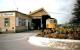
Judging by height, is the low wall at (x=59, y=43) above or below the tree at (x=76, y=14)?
below

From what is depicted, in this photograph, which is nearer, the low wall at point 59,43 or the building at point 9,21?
the low wall at point 59,43

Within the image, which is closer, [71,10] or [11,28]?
[71,10]

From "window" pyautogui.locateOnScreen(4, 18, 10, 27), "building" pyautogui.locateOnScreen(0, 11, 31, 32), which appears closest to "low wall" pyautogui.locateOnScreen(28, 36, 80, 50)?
"building" pyautogui.locateOnScreen(0, 11, 31, 32)

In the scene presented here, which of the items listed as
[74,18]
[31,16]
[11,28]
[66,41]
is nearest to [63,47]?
[66,41]

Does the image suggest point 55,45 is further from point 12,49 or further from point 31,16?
point 31,16

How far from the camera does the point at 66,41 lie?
4984 mm

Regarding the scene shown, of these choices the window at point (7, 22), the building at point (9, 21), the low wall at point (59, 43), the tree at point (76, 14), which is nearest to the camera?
the low wall at point (59, 43)

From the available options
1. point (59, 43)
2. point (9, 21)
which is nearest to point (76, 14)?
point (59, 43)

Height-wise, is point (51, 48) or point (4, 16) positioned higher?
point (4, 16)

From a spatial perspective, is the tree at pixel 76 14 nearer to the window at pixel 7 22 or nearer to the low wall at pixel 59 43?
the low wall at pixel 59 43

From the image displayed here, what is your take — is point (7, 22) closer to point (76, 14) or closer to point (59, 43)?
point (76, 14)

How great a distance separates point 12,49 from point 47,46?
1106mm

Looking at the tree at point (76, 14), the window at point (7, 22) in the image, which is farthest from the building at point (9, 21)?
the tree at point (76, 14)

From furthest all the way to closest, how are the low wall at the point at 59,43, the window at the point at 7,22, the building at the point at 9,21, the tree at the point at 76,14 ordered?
1. the window at the point at 7,22
2. the building at the point at 9,21
3. the tree at the point at 76,14
4. the low wall at the point at 59,43
